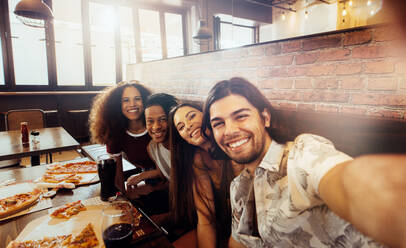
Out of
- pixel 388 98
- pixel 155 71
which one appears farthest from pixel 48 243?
pixel 155 71

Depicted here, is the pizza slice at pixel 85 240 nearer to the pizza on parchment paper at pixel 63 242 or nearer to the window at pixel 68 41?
the pizza on parchment paper at pixel 63 242

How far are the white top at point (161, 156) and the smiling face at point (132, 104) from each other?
0.33 m

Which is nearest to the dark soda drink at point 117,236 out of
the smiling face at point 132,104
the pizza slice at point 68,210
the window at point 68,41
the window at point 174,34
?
the pizza slice at point 68,210

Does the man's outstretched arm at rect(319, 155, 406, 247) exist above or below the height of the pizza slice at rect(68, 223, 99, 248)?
above

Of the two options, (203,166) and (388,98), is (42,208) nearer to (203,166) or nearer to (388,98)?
(203,166)

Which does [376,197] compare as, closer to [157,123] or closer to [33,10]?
[157,123]

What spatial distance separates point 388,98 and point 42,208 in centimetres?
160

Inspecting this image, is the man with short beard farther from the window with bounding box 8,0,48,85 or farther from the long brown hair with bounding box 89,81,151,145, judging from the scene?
the window with bounding box 8,0,48,85

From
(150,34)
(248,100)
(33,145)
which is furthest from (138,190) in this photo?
(150,34)

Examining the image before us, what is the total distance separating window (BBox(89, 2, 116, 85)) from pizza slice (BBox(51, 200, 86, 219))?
17.4 ft

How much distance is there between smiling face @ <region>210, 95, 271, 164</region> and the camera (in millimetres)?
1092

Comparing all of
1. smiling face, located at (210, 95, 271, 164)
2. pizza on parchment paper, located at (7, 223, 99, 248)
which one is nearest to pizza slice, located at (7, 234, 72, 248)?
pizza on parchment paper, located at (7, 223, 99, 248)

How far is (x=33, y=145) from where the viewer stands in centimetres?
226

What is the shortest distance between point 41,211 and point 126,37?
591 centimetres
